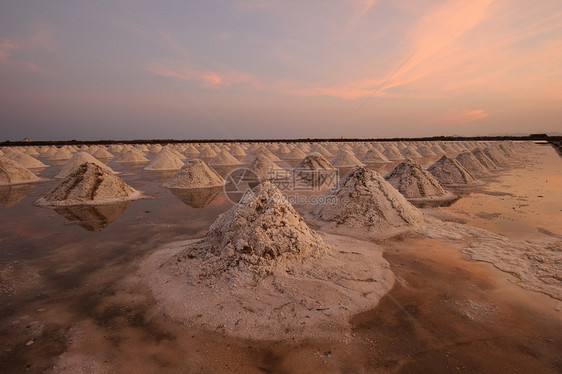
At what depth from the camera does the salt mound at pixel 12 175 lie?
1367 cm

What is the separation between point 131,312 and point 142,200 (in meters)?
7.47

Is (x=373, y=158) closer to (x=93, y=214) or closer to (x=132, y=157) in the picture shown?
(x=132, y=157)

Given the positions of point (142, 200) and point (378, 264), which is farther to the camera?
point (142, 200)

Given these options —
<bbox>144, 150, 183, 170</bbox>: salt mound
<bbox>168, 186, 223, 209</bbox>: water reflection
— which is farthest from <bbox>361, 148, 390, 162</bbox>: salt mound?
<bbox>168, 186, 223, 209</bbox>: water reflection

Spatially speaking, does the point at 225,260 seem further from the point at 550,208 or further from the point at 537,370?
the point at 550,208

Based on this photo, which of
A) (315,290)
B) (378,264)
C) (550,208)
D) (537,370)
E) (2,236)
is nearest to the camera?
(537,370)

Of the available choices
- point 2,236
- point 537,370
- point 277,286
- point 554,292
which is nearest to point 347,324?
point 277,286

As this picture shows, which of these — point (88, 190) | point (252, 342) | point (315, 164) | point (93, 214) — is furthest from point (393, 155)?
point (252, 342)

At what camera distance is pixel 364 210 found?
277 inches

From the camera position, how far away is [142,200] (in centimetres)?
1019

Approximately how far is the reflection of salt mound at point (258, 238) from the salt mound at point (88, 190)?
270 inches

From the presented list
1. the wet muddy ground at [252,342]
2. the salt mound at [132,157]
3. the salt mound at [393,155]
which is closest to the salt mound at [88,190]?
the wet muddy ground at [252,342]

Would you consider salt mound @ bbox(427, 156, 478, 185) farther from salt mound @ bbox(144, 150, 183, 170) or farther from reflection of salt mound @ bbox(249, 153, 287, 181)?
salt mound @ bbox(144, 150, 183, 170)

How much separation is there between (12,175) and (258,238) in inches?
631
